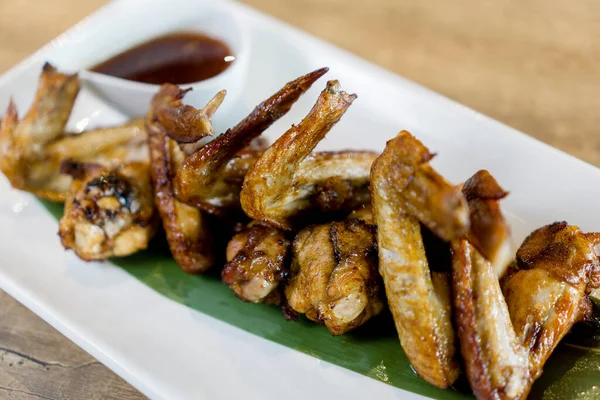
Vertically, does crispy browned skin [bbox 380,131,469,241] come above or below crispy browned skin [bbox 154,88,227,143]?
above

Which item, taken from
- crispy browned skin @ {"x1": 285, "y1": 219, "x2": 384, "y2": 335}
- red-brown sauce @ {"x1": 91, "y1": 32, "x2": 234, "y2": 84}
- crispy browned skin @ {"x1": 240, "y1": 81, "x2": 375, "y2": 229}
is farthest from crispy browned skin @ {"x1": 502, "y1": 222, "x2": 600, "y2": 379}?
red-brown sauce @ {"x1": 91, "y1": 32, "x2": 234, "y2": 84}

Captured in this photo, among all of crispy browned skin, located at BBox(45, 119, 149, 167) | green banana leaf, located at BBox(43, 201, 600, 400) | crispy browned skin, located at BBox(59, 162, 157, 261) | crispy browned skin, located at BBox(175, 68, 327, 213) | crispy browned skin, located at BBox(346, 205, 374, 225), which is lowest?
green banana leaf, located at BBox(43, 201, 600, 400)

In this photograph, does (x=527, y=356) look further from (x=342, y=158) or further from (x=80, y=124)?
(x=80, y=124)

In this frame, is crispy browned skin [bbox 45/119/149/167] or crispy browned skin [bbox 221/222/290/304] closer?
crispy browned skin [bbox 221/222/290/304]

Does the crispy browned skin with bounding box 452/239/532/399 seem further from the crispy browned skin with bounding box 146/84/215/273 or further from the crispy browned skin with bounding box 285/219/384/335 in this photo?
the crispy browned skin with bounding box 146/84/215/273

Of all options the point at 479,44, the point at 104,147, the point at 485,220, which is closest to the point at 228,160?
the point at 104,147

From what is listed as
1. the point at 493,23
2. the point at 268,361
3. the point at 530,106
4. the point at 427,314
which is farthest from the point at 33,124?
the point at 493,23
